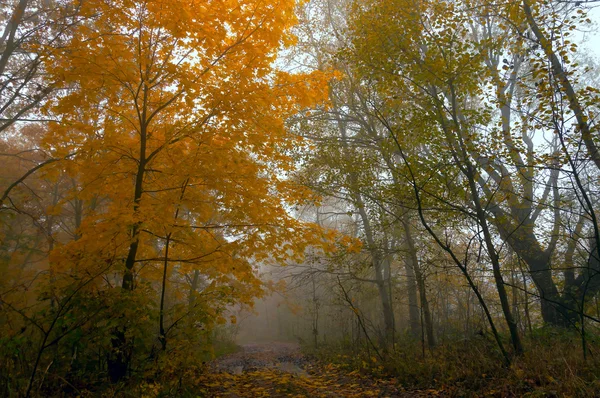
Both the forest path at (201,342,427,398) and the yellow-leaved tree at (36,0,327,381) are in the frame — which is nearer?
the yellow-leaved tree at (36,0,327,381)

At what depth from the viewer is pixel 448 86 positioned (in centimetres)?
591

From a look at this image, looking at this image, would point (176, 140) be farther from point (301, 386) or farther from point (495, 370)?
point (495, 370)

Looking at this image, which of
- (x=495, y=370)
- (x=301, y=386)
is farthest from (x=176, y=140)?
(x=495, y=370)

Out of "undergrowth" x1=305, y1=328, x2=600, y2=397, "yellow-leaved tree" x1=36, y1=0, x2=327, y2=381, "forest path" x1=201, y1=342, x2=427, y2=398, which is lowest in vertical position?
"forest path" x1=201, y1=342, x2=427, y2=398

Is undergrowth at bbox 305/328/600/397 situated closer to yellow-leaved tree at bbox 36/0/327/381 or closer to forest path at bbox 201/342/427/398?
forest path at bbox 201/342/427/398

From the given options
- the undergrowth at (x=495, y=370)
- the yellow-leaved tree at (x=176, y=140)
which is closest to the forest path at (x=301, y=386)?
the undergrowth at (x=495, y=370)

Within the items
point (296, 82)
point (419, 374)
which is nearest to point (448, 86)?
point (296, 82)

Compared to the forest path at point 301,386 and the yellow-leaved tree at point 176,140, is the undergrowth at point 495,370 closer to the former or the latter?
the forest path at point 301,386

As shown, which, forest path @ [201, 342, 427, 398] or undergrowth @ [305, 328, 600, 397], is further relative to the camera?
forest path @ [201, 342, 427, 398]

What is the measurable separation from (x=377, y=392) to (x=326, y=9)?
38.3 ft

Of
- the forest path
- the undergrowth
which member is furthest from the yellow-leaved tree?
the undergrowth

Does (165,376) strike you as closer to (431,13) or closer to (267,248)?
(267,248)

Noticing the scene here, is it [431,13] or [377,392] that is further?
[431,13]

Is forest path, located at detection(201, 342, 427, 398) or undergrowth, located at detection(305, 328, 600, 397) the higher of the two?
undergrowth, located at detection(305, 328, 600, 397)
